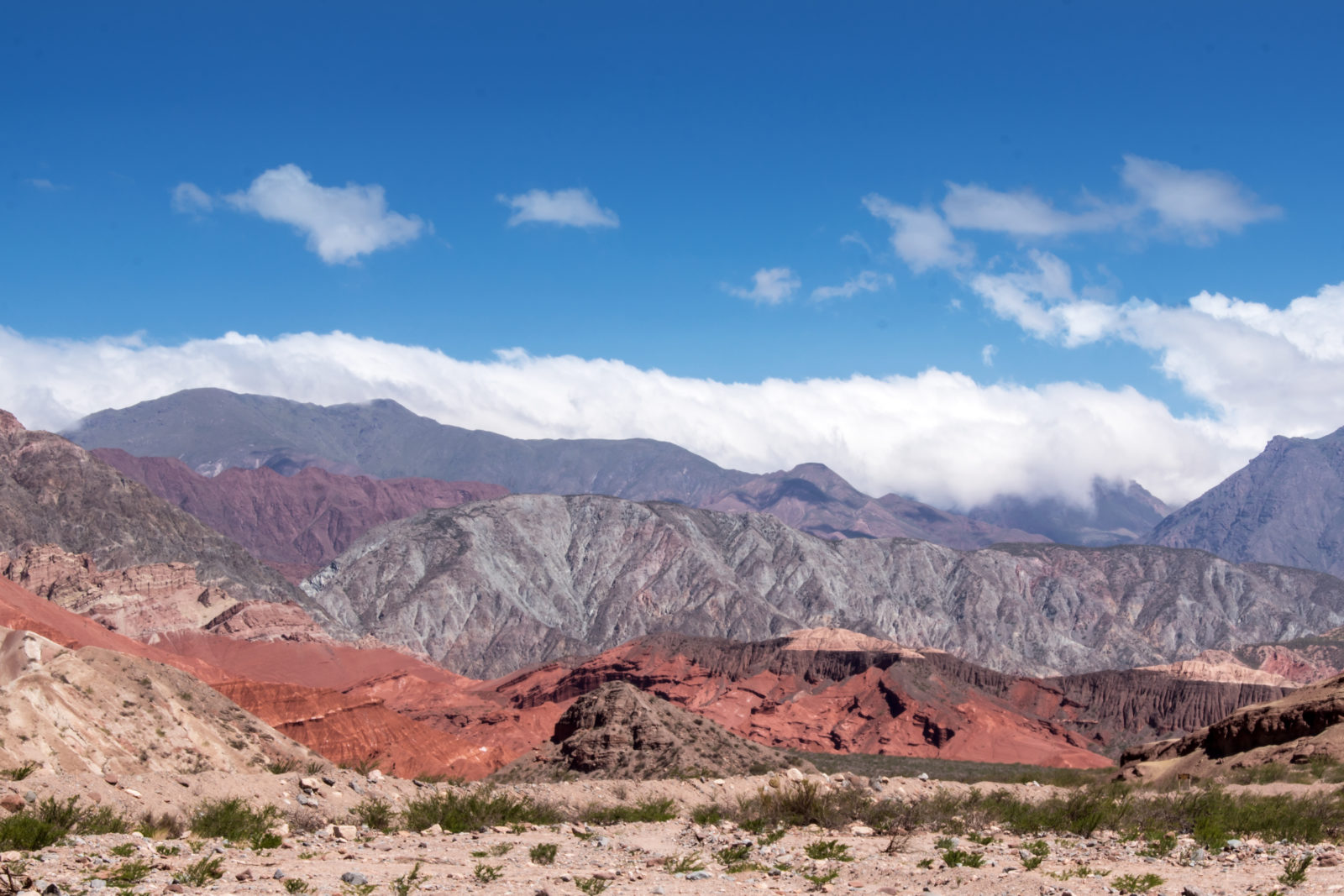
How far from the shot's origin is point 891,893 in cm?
1246

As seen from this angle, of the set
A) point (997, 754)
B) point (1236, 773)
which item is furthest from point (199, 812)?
point (997, 754)

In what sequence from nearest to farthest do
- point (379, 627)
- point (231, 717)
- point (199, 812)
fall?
point (199, 812)
point (231, 717)
point (379, 627)

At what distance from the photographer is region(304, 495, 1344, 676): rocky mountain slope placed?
515 ft

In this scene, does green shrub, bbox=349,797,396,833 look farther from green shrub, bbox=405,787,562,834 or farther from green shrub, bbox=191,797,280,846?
green shrub, bbox=191,797,280,846

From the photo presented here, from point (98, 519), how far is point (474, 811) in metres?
119

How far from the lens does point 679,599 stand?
174 metres

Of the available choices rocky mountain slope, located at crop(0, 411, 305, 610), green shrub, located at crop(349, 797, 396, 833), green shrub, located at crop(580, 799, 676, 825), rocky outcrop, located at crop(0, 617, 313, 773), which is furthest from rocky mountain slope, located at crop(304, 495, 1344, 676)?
green shrub, located at crop(349, 797, 396, 833)

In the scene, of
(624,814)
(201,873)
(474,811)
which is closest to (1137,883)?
(624,814)

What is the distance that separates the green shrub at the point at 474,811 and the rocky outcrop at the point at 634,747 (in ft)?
31.6

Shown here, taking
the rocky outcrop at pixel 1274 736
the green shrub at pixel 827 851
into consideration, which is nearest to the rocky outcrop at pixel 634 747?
the rocky outcrop at pixel 1274 736

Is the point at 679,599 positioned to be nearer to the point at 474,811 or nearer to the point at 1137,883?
the point at 474,811

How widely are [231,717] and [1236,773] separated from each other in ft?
91.2

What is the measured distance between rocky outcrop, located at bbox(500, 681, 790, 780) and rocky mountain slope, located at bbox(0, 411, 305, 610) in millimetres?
91161

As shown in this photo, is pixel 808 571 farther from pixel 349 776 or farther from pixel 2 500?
pixel 349 776
